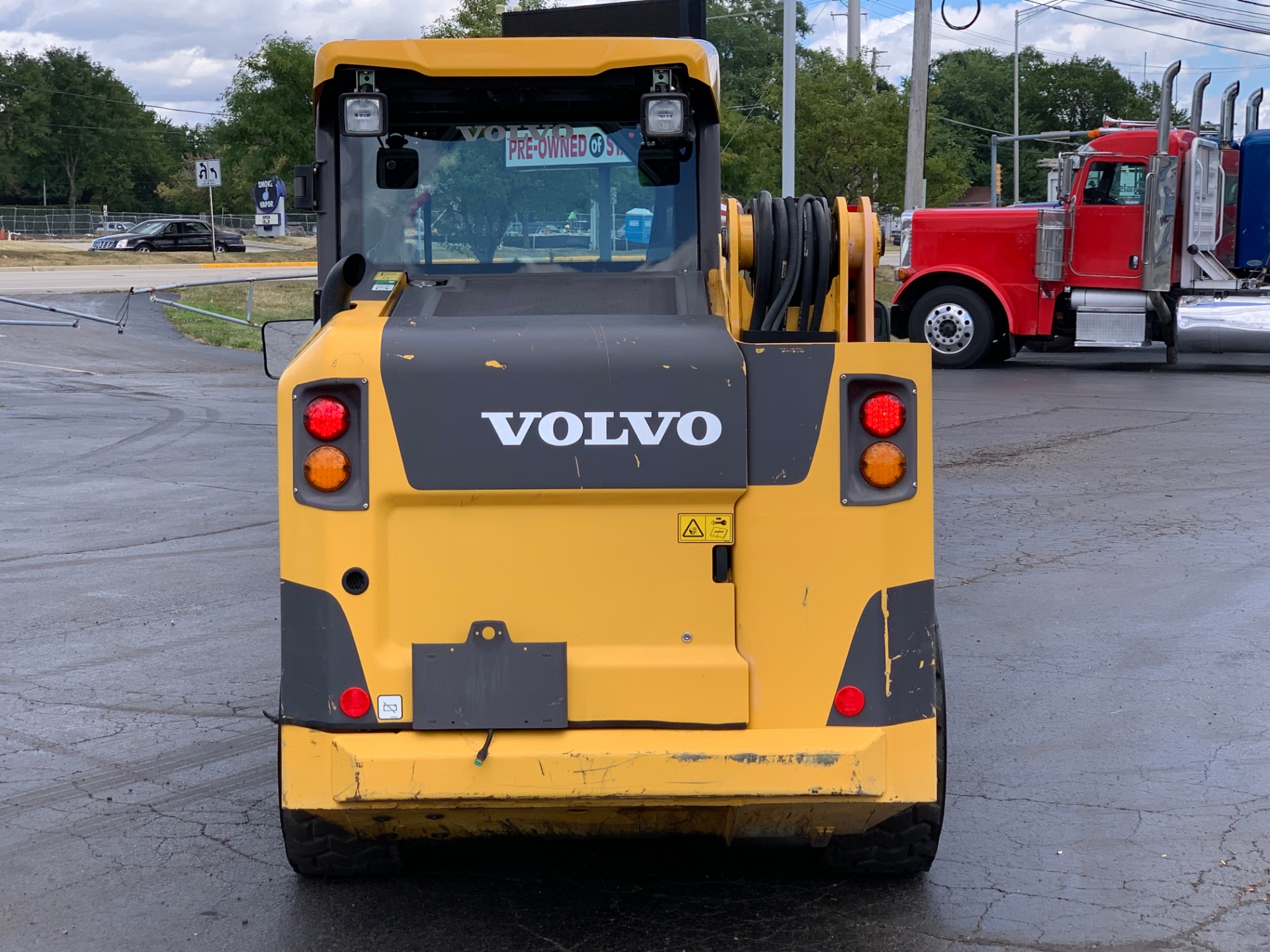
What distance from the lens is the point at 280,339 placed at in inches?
195

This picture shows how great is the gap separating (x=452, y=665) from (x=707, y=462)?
0.81 m

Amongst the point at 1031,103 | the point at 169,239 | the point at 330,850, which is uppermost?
the point at 1031,103

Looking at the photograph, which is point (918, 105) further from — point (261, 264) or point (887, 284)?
point (261, 264)

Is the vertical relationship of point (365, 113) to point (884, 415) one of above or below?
above

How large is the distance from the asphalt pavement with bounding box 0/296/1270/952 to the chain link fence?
58.4m

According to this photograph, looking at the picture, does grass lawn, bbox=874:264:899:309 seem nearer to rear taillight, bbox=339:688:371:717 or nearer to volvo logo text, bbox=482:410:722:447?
volvo logo text, bbox=482:410:722:447

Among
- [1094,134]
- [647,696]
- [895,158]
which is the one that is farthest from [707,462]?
[895,158]

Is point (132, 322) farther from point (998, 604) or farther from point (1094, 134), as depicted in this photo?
point (998, 604)

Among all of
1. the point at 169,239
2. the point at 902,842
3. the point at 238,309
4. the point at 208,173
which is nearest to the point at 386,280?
the point at 902,842

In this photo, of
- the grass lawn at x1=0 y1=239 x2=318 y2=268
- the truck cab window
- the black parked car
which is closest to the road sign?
the grass lawn at x1=0 y1=239 x2=318 y2=268

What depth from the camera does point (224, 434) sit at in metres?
14.0

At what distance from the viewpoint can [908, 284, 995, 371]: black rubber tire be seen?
20297 mm

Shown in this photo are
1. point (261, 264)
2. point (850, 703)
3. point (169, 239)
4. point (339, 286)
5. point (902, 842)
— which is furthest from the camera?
point (169, 239)

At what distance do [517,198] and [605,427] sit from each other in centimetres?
142
